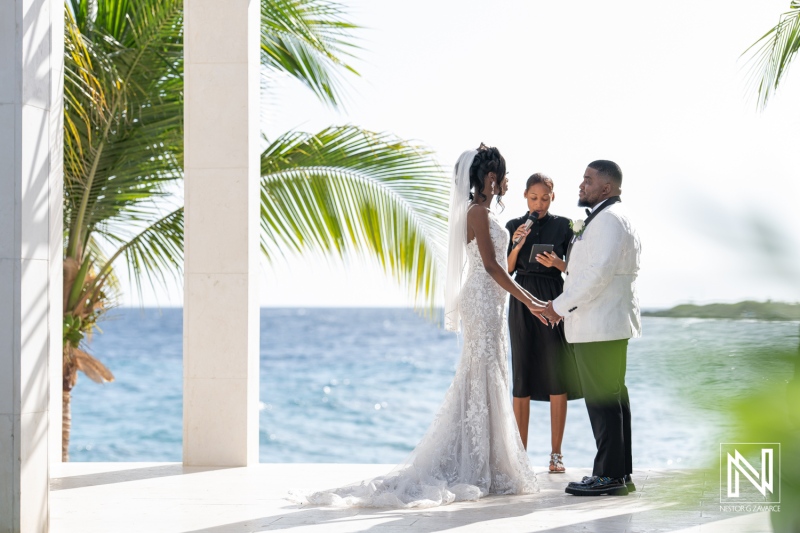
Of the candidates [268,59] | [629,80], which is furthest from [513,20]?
[629,80]

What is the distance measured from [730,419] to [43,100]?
3.98 meters

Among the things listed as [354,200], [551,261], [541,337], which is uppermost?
[354,200]

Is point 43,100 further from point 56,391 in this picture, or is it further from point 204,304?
point 56,391

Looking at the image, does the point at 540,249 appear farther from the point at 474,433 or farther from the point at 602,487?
the point at 602,487

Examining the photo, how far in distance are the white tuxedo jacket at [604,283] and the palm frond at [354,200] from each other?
2.76 meters

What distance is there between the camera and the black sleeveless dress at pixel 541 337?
6359 millimetres

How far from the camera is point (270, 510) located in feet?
17.0

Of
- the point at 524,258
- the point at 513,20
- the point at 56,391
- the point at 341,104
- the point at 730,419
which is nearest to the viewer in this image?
the point at 730,419

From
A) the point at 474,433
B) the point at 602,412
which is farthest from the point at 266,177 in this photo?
the point at 602,412

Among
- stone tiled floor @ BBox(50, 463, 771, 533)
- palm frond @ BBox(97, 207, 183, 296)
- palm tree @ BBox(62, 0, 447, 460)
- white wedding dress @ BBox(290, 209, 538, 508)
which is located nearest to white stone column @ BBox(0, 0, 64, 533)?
stone tiled floor @ BBox(50, 463, 771, 533)

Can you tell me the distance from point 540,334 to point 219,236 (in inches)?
96.2

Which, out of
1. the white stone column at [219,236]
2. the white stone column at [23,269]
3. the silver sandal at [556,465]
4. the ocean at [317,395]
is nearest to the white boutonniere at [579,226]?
the silver sandal at [556,465]

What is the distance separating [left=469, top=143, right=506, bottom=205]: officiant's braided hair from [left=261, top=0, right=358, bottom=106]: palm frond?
2.80m

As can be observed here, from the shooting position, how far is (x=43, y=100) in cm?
415
